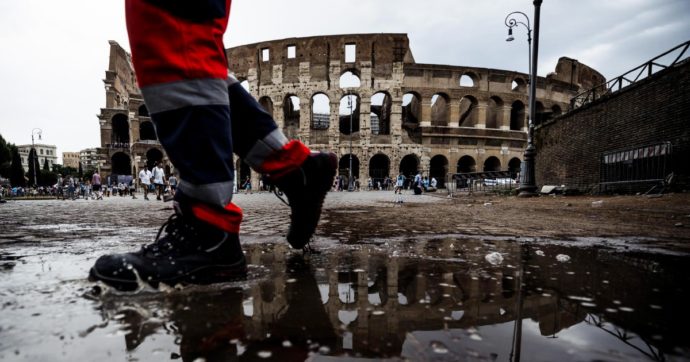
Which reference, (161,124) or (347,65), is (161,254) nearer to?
(161,124)

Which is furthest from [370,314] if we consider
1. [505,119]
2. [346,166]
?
[346,166]

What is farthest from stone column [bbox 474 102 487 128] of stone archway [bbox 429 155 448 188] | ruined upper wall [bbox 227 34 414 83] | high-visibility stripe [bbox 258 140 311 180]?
high-visibility stripe [bbox 258 140 311 180]

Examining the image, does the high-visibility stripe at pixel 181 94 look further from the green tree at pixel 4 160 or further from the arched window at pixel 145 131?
the green tree at pixel 4 160

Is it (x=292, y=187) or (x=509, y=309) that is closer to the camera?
(x=509, y=309)

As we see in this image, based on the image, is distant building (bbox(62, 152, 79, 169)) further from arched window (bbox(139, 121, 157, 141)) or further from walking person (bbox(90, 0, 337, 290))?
walking person (bbox(90, 0, 337, 290))

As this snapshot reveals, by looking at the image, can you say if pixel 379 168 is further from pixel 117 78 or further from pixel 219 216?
pixel 219 216

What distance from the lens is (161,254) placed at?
1.00 m

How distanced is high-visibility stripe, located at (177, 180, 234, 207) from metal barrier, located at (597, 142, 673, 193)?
10.5 meters

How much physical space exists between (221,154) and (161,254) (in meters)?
0.36

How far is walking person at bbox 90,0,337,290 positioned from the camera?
98cm

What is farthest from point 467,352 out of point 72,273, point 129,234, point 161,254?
point 129,234

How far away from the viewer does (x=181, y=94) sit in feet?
3.36

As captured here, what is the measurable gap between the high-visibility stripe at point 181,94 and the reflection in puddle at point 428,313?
583 millimetres

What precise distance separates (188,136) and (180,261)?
397 mm
